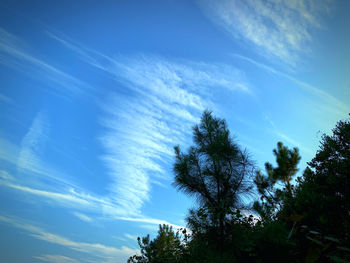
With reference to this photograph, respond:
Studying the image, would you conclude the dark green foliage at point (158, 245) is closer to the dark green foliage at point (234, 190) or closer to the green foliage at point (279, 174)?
the dark green foliage at point (234, 190)

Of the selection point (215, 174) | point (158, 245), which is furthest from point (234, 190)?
point (158, 245)

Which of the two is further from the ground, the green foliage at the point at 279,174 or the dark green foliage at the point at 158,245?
the green foliage at the point at 279,174

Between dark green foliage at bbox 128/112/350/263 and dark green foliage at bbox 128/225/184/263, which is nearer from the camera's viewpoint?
dark green foliage at bbox 128/112/350/263

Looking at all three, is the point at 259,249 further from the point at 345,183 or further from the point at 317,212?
the point at 345,183

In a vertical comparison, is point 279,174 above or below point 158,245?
above

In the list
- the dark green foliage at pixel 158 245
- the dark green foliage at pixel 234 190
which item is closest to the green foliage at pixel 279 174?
the dark green foliage at pixel 234 190

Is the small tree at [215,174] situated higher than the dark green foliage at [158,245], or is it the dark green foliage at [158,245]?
the small tree at [215,174]

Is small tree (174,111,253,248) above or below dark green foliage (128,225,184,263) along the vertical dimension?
above

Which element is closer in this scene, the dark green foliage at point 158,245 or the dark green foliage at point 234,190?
the dark green foliage at point 234,190

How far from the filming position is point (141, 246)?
929 centimetres

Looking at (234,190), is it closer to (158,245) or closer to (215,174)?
(215,174)

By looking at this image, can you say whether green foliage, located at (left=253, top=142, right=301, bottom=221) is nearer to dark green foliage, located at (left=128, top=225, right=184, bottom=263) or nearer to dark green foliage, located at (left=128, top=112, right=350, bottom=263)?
dark green foliage, located at (left=128, top=112, right=350, bottom=263)

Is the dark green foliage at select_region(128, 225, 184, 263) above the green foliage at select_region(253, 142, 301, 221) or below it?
below

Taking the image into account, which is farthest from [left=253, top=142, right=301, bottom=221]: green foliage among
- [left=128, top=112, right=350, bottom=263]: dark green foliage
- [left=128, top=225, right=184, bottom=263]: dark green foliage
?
[left=128, top=225, right=184, bottom=263]: dark green foliage
